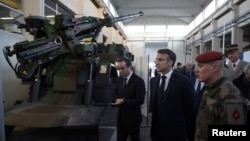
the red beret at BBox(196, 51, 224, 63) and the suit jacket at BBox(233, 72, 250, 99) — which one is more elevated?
the red beret at BBox(196, 51, 224, 63)

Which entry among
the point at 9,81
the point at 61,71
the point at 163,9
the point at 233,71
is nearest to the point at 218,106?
the point at 233,71

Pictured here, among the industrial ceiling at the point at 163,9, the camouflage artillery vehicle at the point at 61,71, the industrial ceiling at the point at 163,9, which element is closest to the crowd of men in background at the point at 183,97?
the camouflage artillery vehicle at the point at 61,71

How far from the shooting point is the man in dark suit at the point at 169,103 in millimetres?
2920

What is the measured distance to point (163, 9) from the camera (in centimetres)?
2202

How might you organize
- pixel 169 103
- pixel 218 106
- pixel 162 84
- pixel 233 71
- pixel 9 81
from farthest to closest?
pixel 9 81
pixel 233 71
pixel 162 84
pixel 169 103
pixel 218 106

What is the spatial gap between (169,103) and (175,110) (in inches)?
3.9

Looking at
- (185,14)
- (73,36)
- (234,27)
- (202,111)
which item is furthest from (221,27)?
(202,111)

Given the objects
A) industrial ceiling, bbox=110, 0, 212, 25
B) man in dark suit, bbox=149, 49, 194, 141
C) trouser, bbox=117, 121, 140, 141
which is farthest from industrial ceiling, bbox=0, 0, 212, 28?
man in dark suit, bbox=149, 49, 194, 141

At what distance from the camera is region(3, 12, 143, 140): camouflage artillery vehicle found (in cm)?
437

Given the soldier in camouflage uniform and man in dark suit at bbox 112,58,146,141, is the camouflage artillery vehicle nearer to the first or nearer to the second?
man in dark suit at bbox 112,58,146,141

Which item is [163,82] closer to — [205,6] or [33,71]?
[33,71]

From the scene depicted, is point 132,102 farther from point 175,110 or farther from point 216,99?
point 216,99

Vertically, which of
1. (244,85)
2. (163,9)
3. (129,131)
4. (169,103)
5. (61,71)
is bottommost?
(129,131)

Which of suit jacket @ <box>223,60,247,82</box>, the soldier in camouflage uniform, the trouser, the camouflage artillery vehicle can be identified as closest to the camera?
the soldier in camouflage uniform
